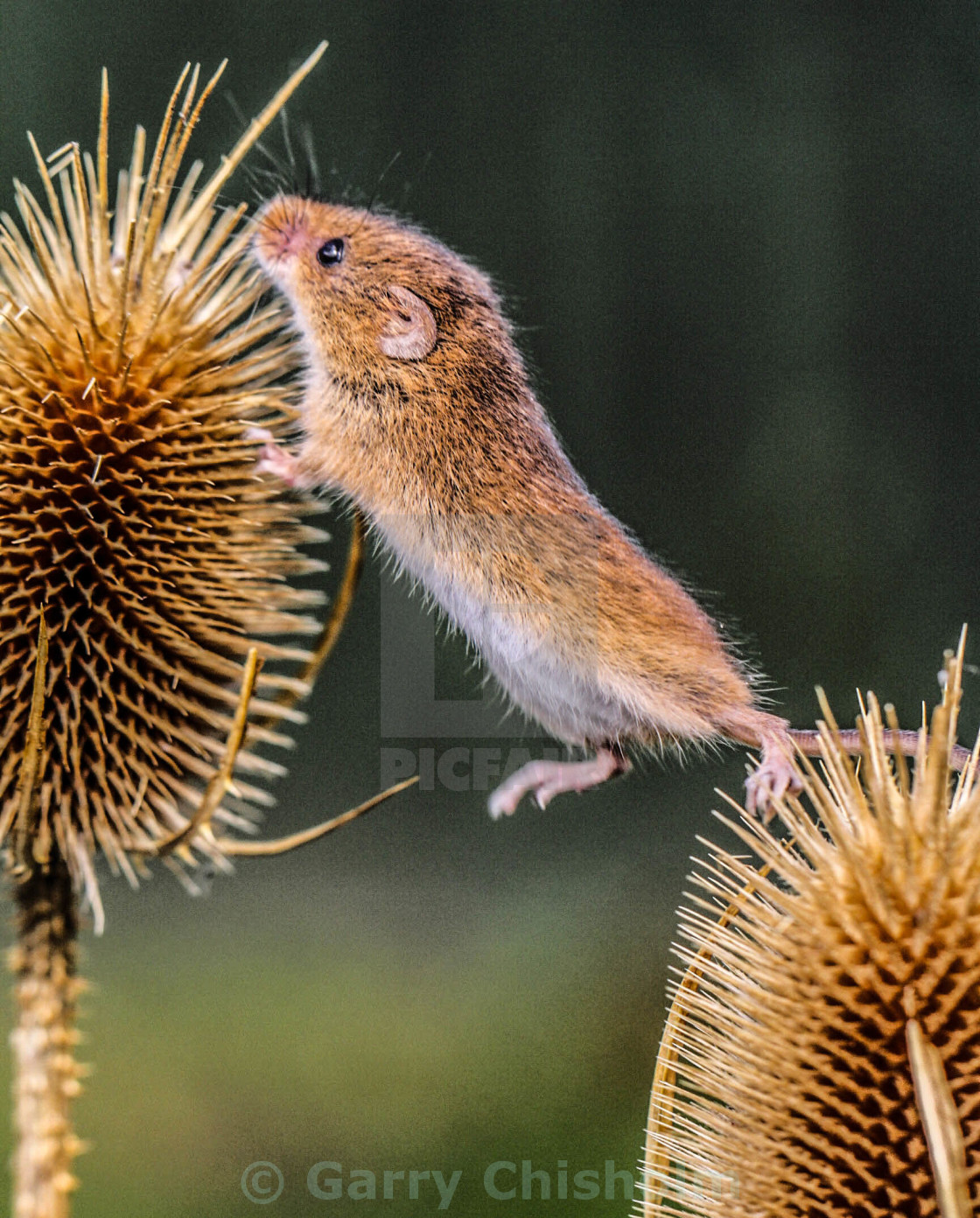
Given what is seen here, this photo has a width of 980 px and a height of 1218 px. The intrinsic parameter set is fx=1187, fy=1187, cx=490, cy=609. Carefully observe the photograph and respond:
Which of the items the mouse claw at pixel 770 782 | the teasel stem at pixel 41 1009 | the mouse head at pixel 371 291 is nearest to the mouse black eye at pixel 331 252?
the mouse head at pixel 371 291

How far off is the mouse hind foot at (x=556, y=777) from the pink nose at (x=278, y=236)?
1.92ft

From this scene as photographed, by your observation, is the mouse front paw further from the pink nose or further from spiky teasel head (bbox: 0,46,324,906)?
the pink nose

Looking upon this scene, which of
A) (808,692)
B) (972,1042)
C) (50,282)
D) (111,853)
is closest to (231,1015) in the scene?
(808,692)

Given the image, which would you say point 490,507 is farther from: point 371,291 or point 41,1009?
point 41,1009

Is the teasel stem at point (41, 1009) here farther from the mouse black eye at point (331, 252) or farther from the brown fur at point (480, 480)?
the mouse black eye at point (331, 252)

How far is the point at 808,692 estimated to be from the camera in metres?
2.00

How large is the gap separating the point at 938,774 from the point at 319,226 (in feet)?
2.73

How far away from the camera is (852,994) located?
835mm

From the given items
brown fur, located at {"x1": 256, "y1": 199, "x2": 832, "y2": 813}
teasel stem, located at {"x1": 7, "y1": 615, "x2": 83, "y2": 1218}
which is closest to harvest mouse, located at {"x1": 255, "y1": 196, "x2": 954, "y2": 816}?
brown fur, located at {"x1": 256, "y1": 199, "x2": 832, "y2": 813}

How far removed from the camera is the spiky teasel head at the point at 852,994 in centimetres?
82

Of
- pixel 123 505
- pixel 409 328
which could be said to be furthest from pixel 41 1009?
pixel 409 328

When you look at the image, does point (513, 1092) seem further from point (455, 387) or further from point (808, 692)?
point (455, 387)

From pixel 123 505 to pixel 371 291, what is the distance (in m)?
0.32

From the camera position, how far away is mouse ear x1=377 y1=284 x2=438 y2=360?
112cm
